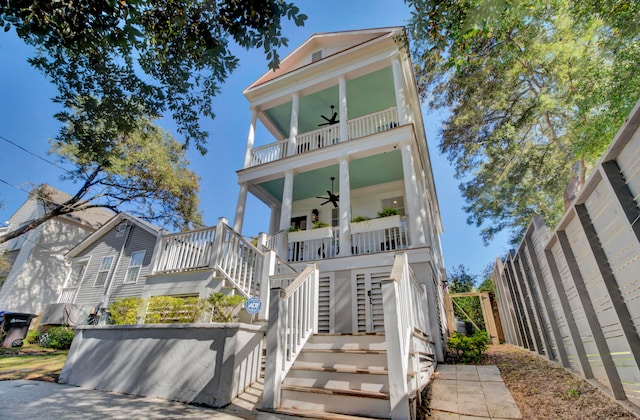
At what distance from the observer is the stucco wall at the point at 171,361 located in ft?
11.8

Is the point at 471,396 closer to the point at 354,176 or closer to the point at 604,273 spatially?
the point at 604,273

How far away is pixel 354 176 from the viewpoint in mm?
9758

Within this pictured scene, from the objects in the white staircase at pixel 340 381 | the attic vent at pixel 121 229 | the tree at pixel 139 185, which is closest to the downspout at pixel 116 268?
the attic vent at pixel 121 229

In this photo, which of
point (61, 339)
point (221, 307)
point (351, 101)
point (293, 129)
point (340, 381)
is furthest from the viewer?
point (351, 101)

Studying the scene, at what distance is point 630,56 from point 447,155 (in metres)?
7.47

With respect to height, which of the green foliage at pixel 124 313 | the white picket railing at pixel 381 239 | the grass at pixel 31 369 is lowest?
the grass at pixel 31 369

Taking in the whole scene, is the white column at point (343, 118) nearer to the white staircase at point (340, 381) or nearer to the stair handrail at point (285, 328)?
the stair handrail at point (285, 328)

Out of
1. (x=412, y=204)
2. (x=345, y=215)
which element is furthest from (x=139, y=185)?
(x=412, y=204)

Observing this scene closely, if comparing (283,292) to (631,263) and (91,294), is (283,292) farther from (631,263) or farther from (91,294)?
(91,294)

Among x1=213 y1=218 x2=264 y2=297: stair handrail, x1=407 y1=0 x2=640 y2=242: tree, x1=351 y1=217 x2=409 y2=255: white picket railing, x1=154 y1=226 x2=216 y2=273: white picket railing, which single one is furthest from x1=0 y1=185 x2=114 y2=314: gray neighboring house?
x1=407 y1=0 x2=640 y2=242: tree

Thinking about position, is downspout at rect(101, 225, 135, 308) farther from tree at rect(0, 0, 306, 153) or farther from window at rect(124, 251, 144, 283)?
tree at rect(0, 0, 306, 153)

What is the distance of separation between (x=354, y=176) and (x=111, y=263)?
496 inches

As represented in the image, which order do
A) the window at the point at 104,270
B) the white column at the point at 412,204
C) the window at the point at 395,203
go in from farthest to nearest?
the window at the point at 104,270, the window at the point at 395,203, the white column at the point at 412,204

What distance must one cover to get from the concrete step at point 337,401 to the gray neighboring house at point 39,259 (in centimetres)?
1734
